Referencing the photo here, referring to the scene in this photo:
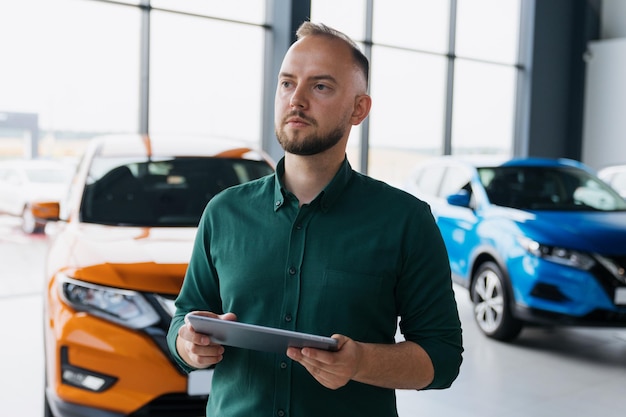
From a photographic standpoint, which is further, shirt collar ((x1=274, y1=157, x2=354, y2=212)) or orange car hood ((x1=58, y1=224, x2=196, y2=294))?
orange car hood ((x1=58, y1=224, x2=196, y2=294))

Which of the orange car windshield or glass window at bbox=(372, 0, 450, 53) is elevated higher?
glass window at bbox=(372, 0, 450, 53)

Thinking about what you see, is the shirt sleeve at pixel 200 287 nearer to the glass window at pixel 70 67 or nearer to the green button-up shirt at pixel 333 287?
the green button-up shirt at pixel 333 287

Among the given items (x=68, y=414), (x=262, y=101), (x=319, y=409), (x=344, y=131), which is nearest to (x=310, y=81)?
(x=344, y=131)

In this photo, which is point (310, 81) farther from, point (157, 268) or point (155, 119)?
point (155, 119)

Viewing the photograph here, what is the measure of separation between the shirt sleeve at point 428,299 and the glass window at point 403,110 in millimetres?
7599

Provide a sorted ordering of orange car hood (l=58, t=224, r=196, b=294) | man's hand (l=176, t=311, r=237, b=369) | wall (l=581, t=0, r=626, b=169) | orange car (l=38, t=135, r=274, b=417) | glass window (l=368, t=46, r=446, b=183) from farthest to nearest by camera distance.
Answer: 1. wall (l=581, t=0, r=626, b=169)
2. glass window (l=368, t=46, r=446, b=183)
3. orange car hood (l=58, t=224, r=196, b=294)
4. orange car (l=38, t=135, r=274, b=417)
5. man's hand (l=176, t=311, r=237, b=369)

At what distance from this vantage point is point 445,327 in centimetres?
131

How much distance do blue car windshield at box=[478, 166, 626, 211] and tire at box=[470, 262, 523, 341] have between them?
57 centimetres

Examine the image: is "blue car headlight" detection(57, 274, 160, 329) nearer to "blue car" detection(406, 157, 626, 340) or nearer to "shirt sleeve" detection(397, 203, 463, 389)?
"shirt sleeve" detection(397, 203, 463, 389)

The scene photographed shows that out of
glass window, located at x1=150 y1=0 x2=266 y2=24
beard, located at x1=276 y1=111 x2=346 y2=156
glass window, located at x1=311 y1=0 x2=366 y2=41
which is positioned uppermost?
glass window, located at x1=311 y1=0 x2=366 y2=41

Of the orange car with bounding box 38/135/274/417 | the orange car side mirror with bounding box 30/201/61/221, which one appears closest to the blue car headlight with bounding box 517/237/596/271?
the orange car with bounding box 38/135/274/417

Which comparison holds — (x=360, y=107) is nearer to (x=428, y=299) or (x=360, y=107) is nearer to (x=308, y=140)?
(x=308, y=140)

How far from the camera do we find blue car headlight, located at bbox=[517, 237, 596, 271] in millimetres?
4344

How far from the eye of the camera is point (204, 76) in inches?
274
